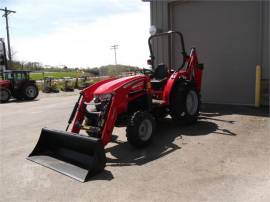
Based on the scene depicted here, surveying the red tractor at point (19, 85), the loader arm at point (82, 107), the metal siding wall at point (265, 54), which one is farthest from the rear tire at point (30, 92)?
the metal siding wall at point (265, 54)

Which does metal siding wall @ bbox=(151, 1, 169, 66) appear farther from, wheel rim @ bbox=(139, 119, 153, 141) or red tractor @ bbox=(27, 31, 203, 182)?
wheel rim @ bbox=(139, 119, 153, 141)

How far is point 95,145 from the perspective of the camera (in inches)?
176

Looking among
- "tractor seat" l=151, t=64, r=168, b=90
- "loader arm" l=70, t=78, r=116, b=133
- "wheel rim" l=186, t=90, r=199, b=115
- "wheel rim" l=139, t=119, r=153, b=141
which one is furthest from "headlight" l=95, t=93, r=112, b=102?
"wheel rim" l=186, t=90, r=199, b=115

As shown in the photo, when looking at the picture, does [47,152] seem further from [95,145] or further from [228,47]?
[228,47]

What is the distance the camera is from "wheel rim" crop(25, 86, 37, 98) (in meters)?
16.2

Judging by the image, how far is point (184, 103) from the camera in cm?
690

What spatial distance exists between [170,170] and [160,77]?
3.21 m

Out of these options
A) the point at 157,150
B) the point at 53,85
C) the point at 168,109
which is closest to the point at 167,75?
the point at 168,109

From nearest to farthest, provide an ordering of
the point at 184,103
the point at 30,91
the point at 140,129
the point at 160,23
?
1. the point at 140,129
2. the point at 184,103
3. the point at 160,23
4. the point at 30,91

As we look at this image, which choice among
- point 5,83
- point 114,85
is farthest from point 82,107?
point 5,83

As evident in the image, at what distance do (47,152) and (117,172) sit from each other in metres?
Result: 1.51

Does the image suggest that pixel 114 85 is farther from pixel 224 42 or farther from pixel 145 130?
pixel 224 42

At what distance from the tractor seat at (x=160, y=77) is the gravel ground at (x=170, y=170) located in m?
0.95

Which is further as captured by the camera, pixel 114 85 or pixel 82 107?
pixel 82 107
